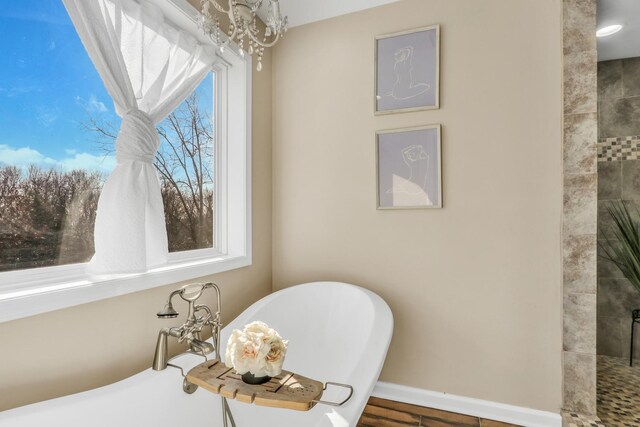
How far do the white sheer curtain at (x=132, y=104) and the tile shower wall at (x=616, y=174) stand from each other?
3062mm

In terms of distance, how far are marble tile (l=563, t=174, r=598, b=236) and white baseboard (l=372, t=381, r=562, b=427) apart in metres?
0.99

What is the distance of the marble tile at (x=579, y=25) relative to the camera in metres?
1.75

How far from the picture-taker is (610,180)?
258 cm

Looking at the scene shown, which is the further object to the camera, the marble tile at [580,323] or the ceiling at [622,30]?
the ceiling at [622,30]

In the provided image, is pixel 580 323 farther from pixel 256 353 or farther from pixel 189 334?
pixel 189 334

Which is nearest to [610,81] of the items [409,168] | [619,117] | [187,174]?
[619,117]

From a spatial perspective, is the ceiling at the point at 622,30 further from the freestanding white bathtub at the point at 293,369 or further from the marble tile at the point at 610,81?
the freestanding white bathtub at the point at 293,369

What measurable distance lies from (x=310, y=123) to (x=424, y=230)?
1054mm

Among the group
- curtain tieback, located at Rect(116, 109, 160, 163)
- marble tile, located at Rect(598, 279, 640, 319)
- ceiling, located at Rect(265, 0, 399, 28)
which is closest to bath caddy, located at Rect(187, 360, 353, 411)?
curtain tieback, located at Rect(116, 109, 160, 163)

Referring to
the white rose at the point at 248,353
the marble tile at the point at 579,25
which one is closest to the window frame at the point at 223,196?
the white rose at the point at 248,353

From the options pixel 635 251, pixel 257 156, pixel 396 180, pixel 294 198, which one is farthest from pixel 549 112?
pixel 257 156

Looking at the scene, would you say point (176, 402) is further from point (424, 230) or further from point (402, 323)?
point (424, 230)

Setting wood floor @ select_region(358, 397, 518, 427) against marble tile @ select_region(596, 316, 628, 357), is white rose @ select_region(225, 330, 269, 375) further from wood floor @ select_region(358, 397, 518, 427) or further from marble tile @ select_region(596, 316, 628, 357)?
marble tile @ select_region(596, 316, 628, 357)

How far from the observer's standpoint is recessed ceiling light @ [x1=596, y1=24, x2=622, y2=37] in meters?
2.21
